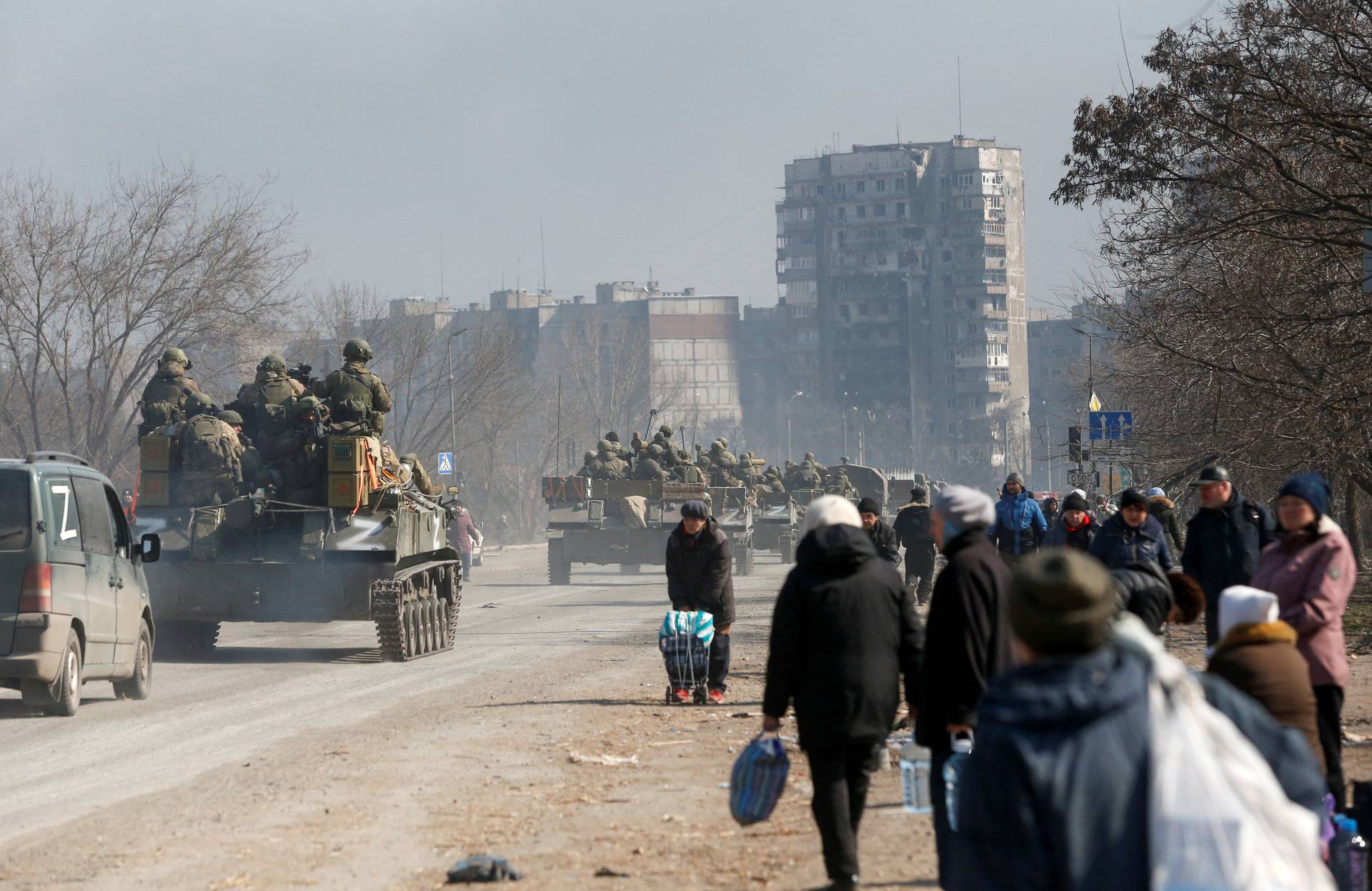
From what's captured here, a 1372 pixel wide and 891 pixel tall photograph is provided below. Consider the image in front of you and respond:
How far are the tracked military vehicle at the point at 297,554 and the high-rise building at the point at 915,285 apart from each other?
14506 cm

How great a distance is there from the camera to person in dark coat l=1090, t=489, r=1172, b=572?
10.8 metres

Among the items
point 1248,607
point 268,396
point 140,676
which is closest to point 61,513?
point 140,676

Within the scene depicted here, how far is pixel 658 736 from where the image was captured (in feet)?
40.4

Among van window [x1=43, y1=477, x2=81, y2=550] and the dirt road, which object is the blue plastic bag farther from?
van window [x1=43, y1=477, x2=81, y2=550]

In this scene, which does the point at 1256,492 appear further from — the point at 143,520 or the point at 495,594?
the point at 143,520

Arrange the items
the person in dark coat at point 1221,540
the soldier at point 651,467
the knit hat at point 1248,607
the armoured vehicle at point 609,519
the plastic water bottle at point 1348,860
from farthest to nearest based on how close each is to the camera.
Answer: the soldier at point 651,467 < the armoured vehicle at point 609,519 < the person in dark coat at point 1221,540 < the plastic water bottle at point 1348,860 < the knit hat at point 1248,607

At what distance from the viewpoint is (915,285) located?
16775 centimetres

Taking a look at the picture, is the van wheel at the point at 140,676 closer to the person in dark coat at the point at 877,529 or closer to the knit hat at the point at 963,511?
the person in dark coat at the point at 877,529

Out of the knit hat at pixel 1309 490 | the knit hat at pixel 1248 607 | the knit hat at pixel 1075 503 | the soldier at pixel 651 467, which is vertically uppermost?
the soldier at pixel 651 467

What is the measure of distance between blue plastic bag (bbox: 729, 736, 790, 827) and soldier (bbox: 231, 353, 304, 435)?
14.2m

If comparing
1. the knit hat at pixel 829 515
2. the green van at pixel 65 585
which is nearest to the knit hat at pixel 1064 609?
the knit hat at pixel 829 515

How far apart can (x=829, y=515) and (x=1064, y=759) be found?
11.0 feet

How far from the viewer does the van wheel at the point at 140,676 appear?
48.6ft

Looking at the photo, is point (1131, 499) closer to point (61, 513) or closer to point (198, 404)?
point (61, 513)
